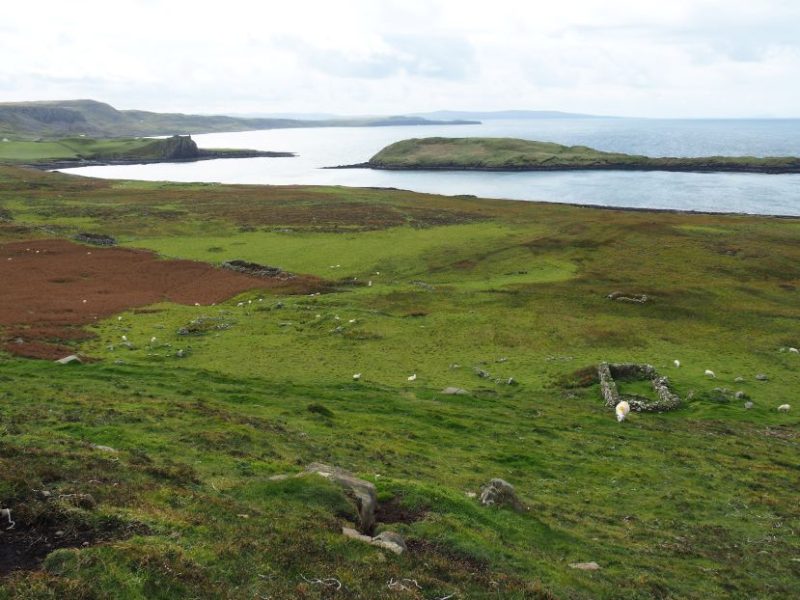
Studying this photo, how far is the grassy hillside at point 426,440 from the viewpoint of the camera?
43.1ft

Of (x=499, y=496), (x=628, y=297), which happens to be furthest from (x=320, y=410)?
(x=628, y=297)

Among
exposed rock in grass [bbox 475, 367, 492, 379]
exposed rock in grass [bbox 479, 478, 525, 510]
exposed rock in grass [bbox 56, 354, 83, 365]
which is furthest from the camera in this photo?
exposed rock in grass [bbox 475, 367, 492, 379]

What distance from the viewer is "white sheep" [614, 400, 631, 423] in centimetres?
3158

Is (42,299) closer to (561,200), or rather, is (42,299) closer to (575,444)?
(575,444)

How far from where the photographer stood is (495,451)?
25.7 m

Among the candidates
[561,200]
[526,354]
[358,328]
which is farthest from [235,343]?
[561,200]

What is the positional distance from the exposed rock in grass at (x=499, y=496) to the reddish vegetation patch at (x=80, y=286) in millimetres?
26431

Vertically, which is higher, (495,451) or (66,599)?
(66,599)

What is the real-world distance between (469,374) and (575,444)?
1092 centimetres

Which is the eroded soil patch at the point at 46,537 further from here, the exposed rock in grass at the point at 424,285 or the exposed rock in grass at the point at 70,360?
the exposed rock in grass at the point at 424,285

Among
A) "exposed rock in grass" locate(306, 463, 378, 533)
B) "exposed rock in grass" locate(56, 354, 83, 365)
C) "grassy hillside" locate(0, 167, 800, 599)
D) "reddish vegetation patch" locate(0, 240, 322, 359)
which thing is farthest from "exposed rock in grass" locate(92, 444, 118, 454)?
"reddish vegetation patch" locate(0, 240, 322, 359)

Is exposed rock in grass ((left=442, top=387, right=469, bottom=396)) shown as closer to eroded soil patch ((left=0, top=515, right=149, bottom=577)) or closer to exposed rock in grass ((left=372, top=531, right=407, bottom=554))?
exposed rock in grass ((left=372, top=531, right=407, bottom=554))

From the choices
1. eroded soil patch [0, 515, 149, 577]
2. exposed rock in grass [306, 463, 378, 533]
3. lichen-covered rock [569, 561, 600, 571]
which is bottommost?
lichen-covered rock [569, 561, 600, 571]

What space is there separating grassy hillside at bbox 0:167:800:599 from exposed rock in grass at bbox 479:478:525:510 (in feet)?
1.18
